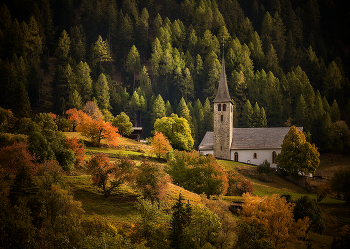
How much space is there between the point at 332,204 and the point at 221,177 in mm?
17067

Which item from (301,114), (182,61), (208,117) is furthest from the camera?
(182,61)

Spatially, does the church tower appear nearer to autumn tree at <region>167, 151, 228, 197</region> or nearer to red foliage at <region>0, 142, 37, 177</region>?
autumn tree at <region>167, 151, 228, 197</region>

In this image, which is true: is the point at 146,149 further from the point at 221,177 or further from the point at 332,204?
the point at 332,204

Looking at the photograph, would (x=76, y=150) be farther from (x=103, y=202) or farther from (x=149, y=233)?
(x=149, y=233)

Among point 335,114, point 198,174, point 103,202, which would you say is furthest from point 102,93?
point 103,202

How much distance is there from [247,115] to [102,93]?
41.8 m

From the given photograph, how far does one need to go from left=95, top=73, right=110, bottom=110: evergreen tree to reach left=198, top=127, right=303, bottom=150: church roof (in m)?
36.5

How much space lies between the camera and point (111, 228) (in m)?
29.1

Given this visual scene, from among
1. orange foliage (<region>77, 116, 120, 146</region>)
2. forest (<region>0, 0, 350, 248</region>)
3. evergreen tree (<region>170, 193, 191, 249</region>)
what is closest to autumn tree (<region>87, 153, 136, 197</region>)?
forest (<region>0, 0, 350, 248</region>)

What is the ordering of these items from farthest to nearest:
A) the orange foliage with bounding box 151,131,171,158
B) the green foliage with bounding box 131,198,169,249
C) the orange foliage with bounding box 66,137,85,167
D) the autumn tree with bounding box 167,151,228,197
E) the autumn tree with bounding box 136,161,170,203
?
the orange foliage with bounding box 151,131,171,158
the autumn tree with bounding box 167,151,228,197
the orange foliage with bounding box 66,137,85,167
the autumn tree with bounding box 136,161,170,203
the green foliage with bounding box 131,198,169,249

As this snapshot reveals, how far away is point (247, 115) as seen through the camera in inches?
3942

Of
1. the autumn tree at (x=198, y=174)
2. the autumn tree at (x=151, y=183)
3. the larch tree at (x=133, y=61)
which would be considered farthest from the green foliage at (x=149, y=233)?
the larch tree at (x=133, y=61)

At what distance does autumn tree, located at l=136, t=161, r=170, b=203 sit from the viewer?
38625mm

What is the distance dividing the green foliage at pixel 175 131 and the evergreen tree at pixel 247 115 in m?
30.8
